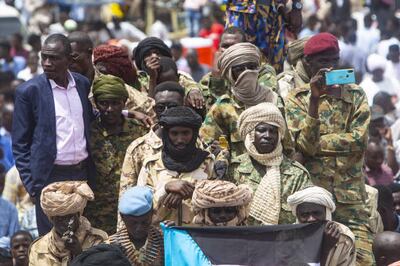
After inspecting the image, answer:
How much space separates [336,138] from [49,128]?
2.15 meters

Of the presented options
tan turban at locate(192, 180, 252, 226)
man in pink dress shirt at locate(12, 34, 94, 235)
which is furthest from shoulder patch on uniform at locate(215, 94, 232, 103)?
tan turban at locate(192, 180, 252, 226)

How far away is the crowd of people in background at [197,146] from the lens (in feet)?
32.6

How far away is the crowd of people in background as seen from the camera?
9.93m

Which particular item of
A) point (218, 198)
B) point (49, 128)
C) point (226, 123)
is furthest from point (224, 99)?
point (218, 198)

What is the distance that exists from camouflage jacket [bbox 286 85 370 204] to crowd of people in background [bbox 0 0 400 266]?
11 millimetres

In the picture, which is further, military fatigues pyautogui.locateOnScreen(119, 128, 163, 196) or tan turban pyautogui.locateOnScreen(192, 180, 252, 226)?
military fatigues pyautogui.locateOnScreen(119, 128, 163, 196)

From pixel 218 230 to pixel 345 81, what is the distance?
189 cm

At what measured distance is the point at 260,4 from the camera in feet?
43.0

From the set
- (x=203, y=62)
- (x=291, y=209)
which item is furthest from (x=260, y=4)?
(x=203, y=62)

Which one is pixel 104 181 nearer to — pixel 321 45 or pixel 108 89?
pixel 108 89

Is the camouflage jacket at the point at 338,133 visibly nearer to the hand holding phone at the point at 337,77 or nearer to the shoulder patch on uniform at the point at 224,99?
the hand holding phone at the point at 337,77

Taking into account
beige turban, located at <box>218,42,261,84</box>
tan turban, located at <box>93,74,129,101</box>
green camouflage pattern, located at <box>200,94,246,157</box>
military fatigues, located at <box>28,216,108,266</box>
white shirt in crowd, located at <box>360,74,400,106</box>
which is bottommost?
white shirt in crowd, located at <box>360,74,400,106</box>

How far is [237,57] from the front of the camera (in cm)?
1130

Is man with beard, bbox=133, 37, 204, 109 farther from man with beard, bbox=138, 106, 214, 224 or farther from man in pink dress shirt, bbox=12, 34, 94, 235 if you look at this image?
man with beard, bbox=138, 106, 214, 224
